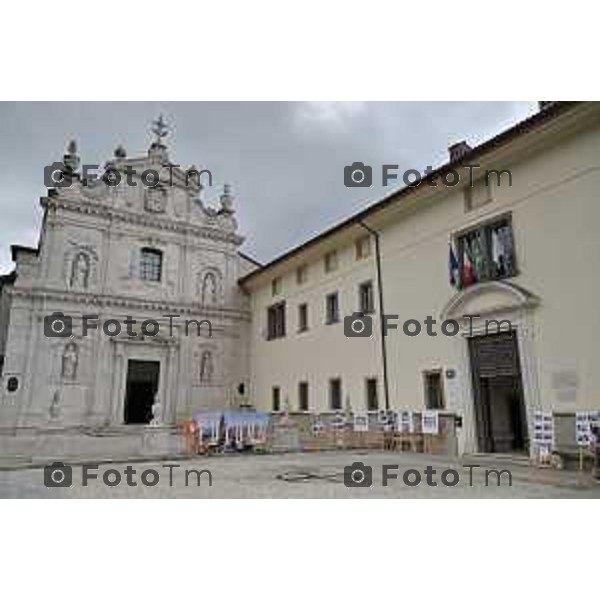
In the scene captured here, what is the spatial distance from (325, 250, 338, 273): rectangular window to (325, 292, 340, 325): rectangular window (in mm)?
1120

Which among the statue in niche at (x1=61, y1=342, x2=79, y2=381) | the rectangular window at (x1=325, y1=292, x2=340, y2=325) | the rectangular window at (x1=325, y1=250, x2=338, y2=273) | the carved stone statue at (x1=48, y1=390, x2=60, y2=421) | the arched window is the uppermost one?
the arched window

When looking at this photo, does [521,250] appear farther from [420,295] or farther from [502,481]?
[502,481]

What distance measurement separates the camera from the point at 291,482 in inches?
363

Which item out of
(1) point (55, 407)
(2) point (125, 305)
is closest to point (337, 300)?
(2) point (125, 305)

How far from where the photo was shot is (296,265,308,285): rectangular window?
23531 millimetres

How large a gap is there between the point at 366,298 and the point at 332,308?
2.17 m

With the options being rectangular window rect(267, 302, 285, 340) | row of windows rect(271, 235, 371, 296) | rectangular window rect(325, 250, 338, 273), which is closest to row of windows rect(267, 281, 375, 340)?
rectangular window rect(267, 302, 285, 340)

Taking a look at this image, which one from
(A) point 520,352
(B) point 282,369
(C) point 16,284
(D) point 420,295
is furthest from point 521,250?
(C) point 16,284

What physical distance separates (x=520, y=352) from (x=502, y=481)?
4816mm

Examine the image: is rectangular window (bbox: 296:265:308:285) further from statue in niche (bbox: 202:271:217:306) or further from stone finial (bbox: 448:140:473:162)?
stone finial (bbox: 448:140:473:162)

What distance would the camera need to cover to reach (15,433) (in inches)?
813

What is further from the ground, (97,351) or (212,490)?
(97,351)

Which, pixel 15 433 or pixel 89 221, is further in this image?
pixel 89 221

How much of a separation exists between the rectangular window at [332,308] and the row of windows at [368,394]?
2403 millimetres
